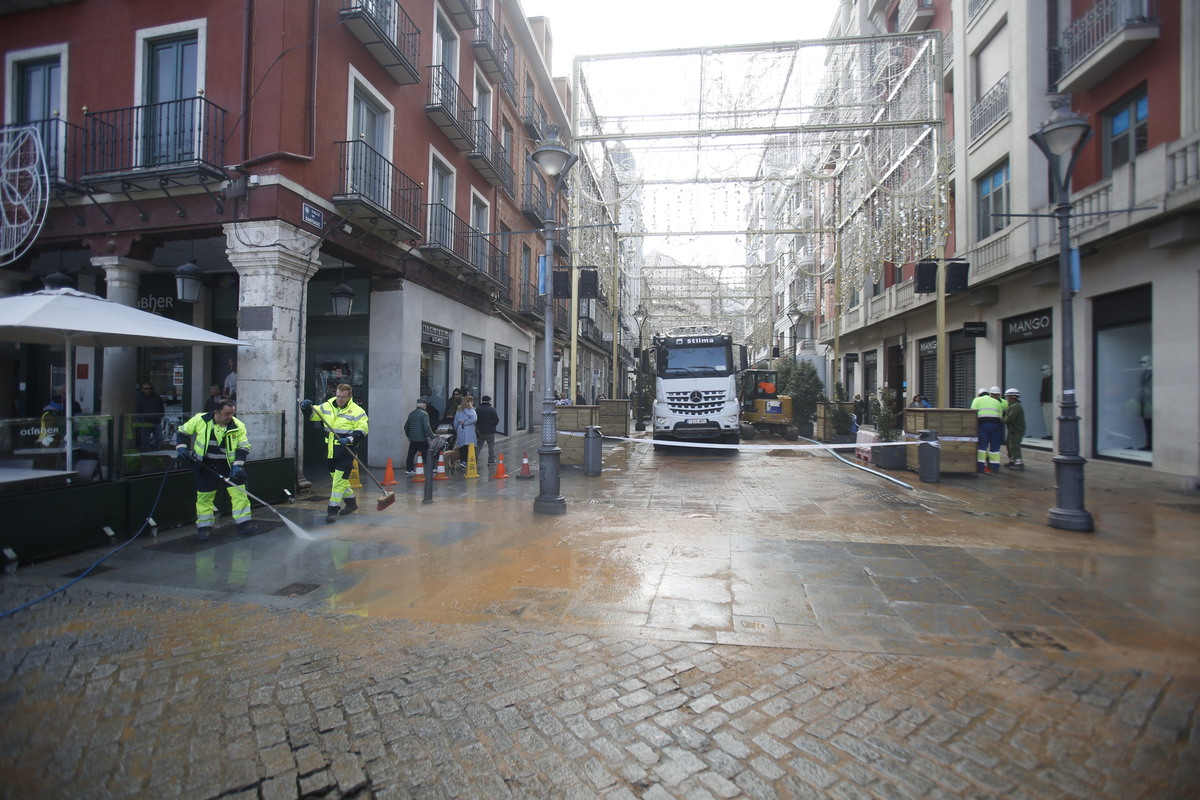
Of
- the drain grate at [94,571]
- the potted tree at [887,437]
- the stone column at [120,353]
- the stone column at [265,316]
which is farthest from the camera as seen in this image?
the potted tree at [887,437]

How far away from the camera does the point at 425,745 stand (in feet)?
9.16

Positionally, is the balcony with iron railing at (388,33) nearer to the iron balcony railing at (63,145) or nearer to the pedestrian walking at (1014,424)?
the iron balcony railing at (63,145)

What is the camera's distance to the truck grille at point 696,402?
52.2ft

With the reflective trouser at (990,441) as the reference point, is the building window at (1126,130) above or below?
above

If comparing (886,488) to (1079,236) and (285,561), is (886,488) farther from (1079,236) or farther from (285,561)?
(285,561)

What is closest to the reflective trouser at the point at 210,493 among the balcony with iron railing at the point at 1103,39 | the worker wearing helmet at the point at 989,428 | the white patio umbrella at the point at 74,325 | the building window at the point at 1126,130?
the white patio umbrella at the point at 74,325

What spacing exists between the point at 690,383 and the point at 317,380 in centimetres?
912

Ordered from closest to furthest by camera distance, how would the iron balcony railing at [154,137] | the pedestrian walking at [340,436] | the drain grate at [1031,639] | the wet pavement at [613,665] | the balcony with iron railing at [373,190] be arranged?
the wet pavement at [613,665] → the drain grate at [1031,639] → the pedestrian walking at [340,436] → the iron balcony railing at [154,137] → the balcony with iron railing at [373,190]

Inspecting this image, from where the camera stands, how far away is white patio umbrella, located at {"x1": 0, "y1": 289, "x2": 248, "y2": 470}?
6.27 metres

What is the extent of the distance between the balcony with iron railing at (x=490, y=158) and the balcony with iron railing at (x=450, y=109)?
0.87 ft

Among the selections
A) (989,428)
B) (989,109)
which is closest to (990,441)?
(989,428)

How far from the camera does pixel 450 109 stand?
47.3 feet

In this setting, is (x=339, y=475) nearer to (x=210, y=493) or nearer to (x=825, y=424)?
(x=210, y=493)

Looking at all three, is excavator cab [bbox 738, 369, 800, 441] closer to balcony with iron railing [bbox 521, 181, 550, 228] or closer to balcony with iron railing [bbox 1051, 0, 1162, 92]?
balcony with iron railing [bbox 521, 181, 550, 228]
